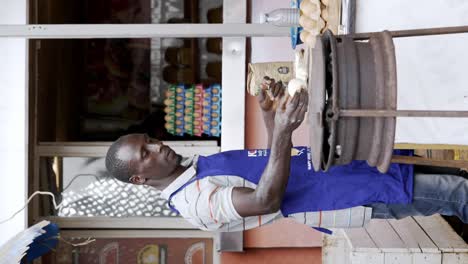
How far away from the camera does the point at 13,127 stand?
509 cm

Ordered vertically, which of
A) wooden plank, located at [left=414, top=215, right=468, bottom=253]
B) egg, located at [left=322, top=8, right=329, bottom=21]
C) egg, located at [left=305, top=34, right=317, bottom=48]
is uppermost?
egg, located at [left=322, top=8, right=329, bottom=21]

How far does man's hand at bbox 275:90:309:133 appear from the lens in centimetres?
207

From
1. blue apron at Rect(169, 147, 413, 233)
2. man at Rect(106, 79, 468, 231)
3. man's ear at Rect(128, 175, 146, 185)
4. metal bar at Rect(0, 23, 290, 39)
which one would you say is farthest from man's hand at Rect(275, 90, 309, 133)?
metal bar at Rect(0, 23, 290, 39)

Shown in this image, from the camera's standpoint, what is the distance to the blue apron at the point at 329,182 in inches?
103

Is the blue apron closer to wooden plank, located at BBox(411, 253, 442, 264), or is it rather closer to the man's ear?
the man's ear

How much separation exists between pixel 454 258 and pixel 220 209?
2019 mm

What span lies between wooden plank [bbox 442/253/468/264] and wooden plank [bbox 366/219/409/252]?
0.76 ft

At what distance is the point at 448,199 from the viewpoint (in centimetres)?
264

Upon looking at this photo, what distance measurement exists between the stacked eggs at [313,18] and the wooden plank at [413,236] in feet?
4.92

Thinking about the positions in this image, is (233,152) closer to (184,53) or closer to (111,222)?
(111,222)

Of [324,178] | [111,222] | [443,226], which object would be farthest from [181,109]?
[324,178]

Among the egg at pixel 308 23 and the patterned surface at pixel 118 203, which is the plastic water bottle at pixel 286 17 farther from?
the patterned surface at pixel 118 203

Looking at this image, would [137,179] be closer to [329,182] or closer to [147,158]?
[147,158]

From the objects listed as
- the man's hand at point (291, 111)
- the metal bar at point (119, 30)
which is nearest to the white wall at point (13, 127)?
the metal bar at point (119, 30)
